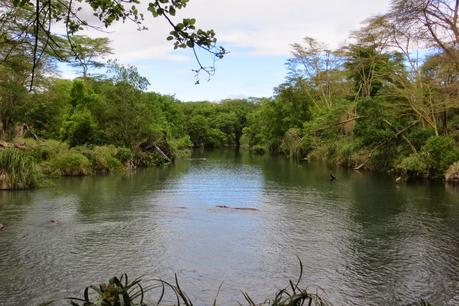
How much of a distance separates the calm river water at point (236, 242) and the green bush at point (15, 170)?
1.30 metres

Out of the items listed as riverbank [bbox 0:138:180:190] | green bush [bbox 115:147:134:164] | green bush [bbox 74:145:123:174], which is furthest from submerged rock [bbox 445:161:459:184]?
green bush [bbox 115:147:134:164]

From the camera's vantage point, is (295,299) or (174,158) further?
(174,158)

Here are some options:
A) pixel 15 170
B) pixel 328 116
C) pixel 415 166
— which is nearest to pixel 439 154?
pixel 415 166

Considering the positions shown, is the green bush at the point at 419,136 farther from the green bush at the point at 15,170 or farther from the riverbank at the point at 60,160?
the green bush at the point at 15,170

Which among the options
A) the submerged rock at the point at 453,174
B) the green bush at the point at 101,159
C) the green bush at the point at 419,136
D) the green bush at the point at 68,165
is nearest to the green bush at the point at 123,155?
the green bush at the point at 101,159

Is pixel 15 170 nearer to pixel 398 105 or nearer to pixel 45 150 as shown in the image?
pixel 45 150

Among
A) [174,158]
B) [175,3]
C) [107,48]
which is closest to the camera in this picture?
[175,3]

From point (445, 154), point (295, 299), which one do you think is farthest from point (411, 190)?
point (295, 299)

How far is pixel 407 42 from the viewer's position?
33000 millimetres

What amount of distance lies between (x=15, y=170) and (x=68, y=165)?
7.75 meters

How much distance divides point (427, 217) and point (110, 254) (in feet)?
36.9

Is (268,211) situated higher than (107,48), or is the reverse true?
(107,48)

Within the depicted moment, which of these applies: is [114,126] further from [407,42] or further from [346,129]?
[407,42]

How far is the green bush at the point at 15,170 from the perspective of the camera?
2133 cm
